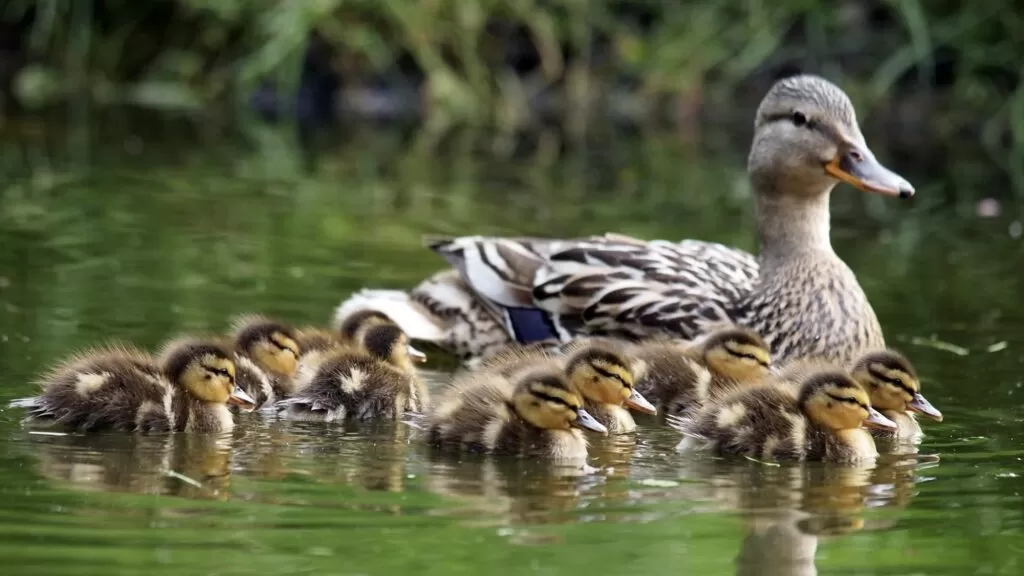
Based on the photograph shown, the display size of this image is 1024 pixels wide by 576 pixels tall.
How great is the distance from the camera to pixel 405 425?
16.7 feet

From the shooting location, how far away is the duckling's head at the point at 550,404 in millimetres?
4645

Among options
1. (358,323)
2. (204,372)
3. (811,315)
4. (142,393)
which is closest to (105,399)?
(142,393)

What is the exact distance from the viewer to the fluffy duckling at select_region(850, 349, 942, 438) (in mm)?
5039

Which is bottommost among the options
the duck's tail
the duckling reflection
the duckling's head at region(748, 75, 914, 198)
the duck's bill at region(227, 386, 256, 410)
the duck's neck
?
the duckling reflection

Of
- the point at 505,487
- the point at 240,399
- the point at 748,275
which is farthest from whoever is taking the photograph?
the point at 748,275

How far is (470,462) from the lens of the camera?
4.60 metres

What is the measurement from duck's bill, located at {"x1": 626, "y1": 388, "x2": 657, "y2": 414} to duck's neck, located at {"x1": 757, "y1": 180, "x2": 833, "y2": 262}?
1231 millimetres

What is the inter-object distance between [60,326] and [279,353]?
1137 millimetres

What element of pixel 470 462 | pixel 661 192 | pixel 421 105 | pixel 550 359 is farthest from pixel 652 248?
pixel 421 105

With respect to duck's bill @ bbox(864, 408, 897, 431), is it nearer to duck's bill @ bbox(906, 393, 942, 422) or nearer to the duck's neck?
duck's bill @ bbox(906, 393, 942, 422)

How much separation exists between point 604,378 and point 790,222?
4.69 feet

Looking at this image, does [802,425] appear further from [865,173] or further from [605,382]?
[865,173]

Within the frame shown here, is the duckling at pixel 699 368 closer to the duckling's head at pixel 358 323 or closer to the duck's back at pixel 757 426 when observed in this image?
the duck's back at pixel 757 426

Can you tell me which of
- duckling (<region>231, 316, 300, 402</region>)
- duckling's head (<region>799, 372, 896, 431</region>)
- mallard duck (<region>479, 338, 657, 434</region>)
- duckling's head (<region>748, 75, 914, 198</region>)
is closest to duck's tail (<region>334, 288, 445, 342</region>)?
duckling (<region>231, 316, 300, 402</region>)
